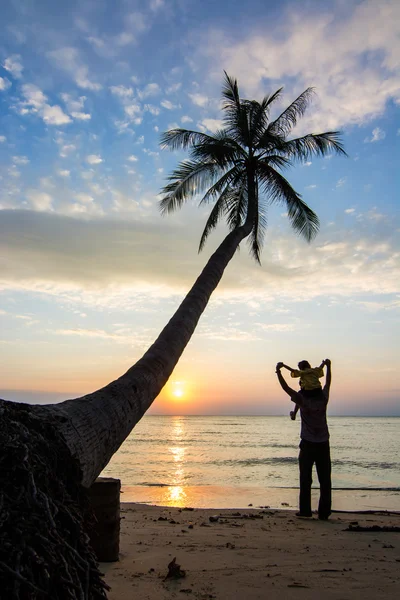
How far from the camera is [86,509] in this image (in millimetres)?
2426

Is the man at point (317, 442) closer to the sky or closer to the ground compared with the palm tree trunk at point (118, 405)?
closer to the ground

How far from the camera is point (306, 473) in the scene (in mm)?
7340

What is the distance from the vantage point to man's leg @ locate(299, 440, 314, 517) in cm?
733

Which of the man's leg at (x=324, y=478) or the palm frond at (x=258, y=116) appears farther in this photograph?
the palm frond at (x=258, y=116)

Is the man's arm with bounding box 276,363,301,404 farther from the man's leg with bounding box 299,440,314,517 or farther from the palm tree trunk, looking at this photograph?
the palm tree trunk

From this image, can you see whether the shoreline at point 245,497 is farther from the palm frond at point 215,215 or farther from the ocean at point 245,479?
the palm frond at point 215,215

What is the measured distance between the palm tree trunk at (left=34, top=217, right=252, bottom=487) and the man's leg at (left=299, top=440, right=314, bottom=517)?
9.65ft

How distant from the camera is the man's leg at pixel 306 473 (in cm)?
733

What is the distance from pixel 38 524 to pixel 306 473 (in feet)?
20.7

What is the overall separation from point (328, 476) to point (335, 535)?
1399mm

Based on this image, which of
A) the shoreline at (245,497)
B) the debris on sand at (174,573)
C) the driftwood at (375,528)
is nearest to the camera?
the debris on sand at (174,573)

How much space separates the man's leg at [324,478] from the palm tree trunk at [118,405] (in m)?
3.05

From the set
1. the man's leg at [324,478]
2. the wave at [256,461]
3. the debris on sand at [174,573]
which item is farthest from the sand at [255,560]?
A: the wave at [256,461]

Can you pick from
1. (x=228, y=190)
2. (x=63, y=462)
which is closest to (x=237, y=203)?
(x=228, y=190)
